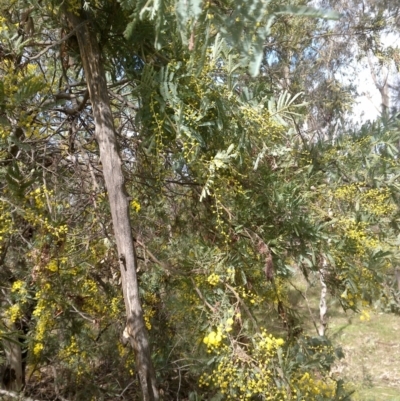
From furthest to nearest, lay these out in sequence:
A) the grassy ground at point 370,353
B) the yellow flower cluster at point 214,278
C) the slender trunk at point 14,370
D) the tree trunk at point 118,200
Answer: the grassy ground at point 370,353 → the slender trunk at point 14,370 → the yellow flower cluster at point 214,278 → the tree trunk at point 118,200

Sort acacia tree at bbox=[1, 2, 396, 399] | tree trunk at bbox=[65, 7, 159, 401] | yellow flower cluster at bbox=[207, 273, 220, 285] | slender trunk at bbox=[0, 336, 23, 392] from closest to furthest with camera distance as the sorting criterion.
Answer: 1. tree trunk at bbox=[65, 7, 159, 401]
2. acacia tree at bbox=[1, 2, 396, 399]
3. yellow flower cluster at bbox=[207, 273, 220, 285]
4. slender trunk at bbox=[0, 336, 23, 392]

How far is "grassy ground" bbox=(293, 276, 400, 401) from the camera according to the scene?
306 inches

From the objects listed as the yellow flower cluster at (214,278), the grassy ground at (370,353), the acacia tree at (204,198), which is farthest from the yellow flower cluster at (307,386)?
the grassy ground at (370,353)

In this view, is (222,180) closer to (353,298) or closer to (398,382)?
(353,298)

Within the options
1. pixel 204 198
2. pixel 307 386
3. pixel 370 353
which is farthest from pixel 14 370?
pixel 370 353

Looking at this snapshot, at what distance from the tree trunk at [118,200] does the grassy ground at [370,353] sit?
5.70 m

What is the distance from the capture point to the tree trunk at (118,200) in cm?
172

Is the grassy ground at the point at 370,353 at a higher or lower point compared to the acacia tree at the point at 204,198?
lower

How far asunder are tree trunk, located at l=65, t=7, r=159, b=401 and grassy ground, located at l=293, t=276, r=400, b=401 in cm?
570

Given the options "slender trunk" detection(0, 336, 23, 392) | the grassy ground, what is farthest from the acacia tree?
the grassy ground

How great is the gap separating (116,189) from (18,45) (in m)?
1.11

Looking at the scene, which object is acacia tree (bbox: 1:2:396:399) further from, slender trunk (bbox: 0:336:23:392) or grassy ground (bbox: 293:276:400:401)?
grassy ground (bbox: 293:276:400:401)

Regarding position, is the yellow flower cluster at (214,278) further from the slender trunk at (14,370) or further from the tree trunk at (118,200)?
the slender trunk at (14,370)

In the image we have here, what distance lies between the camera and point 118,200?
180cm
